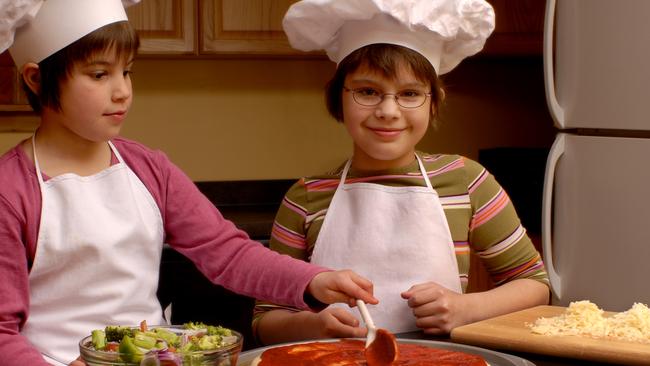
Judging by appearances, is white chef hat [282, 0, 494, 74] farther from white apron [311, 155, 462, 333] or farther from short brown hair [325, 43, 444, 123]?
white apron [311, 155, 462, 333]

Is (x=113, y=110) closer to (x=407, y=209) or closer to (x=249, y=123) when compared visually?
(x=407, y=209)

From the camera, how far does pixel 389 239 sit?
155 centimetres

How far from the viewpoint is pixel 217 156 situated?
3014 millimetres

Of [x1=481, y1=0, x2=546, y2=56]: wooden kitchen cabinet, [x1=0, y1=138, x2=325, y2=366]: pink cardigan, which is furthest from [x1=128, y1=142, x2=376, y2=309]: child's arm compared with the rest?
[x1=481, y1=0, x2=546, y2=56]: wooden kitchen cabinet

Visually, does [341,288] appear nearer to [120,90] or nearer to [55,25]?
[120,90]

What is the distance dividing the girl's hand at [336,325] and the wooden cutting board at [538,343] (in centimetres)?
13

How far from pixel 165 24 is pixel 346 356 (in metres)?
1.72

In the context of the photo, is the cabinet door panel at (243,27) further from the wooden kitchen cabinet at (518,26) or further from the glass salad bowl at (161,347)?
the glass salad bowl at (161,347)

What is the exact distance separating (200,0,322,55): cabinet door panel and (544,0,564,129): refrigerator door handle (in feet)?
2.43

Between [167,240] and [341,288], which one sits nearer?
[341,288]

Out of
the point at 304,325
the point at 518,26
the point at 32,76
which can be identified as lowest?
the point at 304,325

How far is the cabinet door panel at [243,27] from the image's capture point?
2705mm

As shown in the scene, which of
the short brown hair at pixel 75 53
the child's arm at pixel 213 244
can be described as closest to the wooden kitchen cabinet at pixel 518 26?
the child's arm at pixel 213 244

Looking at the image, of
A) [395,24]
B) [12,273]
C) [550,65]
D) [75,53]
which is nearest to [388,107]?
[395,24]
